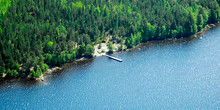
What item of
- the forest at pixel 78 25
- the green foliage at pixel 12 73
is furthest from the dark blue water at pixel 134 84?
the forest at pixel 78 25

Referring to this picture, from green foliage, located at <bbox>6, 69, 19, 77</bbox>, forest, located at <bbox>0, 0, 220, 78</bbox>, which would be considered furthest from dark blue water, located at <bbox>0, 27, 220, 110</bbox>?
forest, located at <bbox>0, 0, 220, 78</bbox>

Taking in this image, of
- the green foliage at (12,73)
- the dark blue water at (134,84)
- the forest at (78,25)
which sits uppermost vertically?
the forest at (78,25)

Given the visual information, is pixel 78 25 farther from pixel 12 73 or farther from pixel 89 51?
pixel 12 73

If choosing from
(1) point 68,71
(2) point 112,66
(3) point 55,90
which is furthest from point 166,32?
(3) point 55,90

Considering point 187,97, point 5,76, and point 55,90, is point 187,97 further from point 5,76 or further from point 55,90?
point 5,76

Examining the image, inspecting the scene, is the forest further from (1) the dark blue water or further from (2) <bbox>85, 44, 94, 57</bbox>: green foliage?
(1) the dark blue water

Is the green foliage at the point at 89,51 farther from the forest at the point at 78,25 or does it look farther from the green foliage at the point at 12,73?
the green foliage at the point at 12,73

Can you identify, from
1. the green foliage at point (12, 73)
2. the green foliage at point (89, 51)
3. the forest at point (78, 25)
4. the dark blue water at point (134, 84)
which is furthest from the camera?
the green foliage at point (89, 51)
